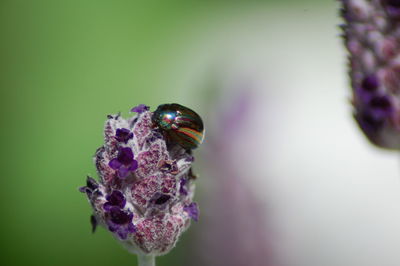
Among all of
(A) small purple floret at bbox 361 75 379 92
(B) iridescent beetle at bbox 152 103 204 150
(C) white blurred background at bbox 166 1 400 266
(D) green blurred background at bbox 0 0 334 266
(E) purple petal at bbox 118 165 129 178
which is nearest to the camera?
(A) small purple floret at bbox 361 75 379 92

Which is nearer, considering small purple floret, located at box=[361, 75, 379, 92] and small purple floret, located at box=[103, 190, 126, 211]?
small purple floret, located at box=[361, 75, 379, 92]

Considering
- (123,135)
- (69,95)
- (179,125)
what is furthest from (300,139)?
(123,135)

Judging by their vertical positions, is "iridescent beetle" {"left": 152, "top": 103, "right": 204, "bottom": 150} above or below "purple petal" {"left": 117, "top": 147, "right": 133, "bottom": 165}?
above

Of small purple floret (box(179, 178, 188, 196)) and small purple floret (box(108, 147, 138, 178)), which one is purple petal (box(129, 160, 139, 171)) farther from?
small purple floret (box(179, 178, 188, 196))

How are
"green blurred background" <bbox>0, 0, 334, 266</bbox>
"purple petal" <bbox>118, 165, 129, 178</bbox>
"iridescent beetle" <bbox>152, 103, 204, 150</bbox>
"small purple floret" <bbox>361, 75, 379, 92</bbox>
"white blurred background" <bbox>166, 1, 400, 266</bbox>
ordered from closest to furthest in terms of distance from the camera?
"small purple floret" <bbox>361, 75, 379, 92</bbox>, "purple petal" <bbox>118, 165, 129, 178</bbox>, "iridescent beetle" <bbox>152, 103, 204, 150</bbox>, "green blurred background" <bbox>0, 0, 334, 266</bbox>, "white blurred background" <bbox>166, 1, 400, 266</bbox>

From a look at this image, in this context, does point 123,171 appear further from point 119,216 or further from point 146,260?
point 146,260

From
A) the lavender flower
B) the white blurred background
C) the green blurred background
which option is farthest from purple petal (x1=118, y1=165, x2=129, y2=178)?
the green blurred background

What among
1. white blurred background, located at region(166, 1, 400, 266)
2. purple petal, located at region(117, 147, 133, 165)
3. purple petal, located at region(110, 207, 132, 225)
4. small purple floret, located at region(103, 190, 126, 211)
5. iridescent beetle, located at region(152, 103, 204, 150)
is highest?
iridescent beetle, located at region(152, 103, 204, 150)

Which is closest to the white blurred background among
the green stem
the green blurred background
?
the green blurred background
